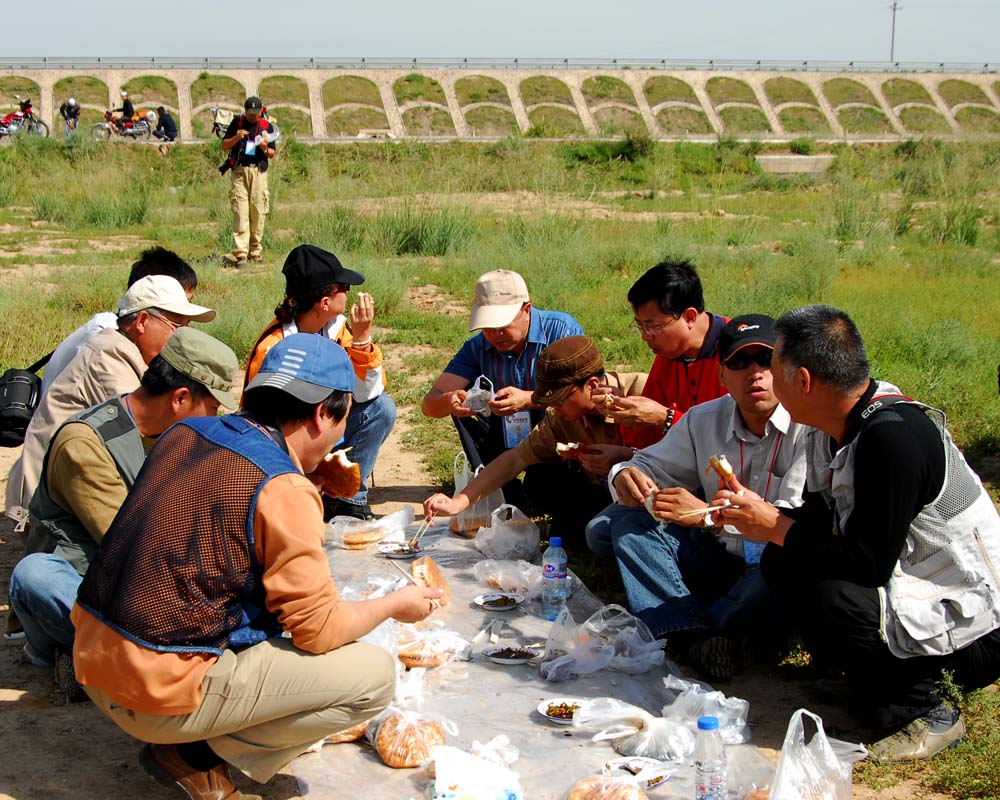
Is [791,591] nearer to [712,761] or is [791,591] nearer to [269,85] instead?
[712,761]

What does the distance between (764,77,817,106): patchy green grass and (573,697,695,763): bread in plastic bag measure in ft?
190

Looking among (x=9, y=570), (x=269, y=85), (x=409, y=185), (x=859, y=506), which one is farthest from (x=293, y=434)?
(x=269, y=85)

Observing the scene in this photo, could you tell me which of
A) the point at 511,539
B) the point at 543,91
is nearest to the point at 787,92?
the point at 543,91

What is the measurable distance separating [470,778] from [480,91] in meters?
53.5

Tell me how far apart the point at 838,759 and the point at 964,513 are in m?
0.82

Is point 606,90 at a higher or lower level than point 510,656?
higher

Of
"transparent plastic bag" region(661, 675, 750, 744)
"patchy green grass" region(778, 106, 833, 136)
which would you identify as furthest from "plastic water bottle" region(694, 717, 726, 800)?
"patchy green grass" region(778, 106, 833, 136)

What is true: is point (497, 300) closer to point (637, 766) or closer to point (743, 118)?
point (637, 766)

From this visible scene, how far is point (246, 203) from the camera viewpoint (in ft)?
39.9

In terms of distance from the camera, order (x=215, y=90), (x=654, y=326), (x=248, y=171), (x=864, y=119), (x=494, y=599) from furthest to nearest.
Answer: (x=864, y=119) → (x=215, y=90) → (x=248, y=171) → (x=654, y=326) → (x=494, y=599)

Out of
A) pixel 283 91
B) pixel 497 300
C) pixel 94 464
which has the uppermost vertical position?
pixel 283 91

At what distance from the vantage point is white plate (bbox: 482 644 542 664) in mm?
3592

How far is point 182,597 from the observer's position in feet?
8.01

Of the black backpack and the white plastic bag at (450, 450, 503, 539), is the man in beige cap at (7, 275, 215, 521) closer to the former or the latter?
the black backpack
